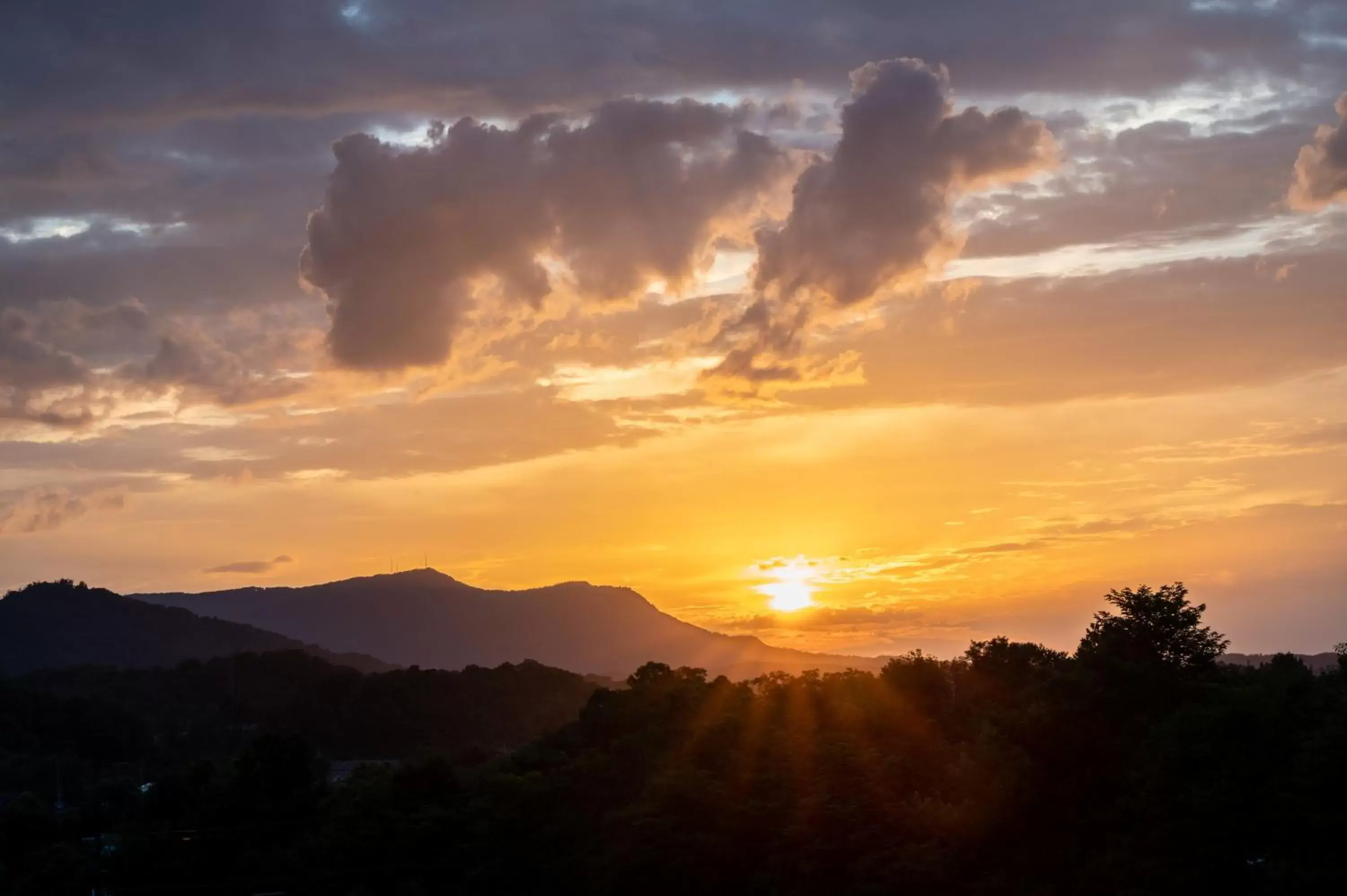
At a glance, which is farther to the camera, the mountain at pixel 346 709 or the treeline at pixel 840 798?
the mountain at pixel 346 709

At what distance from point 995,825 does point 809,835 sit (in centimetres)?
783

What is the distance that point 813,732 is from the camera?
62.8 m

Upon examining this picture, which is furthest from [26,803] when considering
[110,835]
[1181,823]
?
[1181,823]

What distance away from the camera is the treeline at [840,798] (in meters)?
44.1

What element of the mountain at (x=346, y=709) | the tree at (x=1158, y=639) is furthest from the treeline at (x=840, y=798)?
the mountain at (x=346, y=709)

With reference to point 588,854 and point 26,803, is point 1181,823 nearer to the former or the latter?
point 588,854

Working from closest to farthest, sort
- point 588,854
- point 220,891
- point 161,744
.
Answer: point 588,854, point 220,891, point 161,744

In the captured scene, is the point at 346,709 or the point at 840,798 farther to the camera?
the point at 346,709

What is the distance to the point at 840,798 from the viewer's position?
5534 cm

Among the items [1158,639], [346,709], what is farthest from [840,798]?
[346,709]

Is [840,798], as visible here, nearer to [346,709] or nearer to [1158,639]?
[1158,639]

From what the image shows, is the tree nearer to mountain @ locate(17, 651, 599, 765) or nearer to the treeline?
the treeline

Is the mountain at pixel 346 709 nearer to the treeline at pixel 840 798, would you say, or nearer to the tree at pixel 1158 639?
the treeline at pixel 840 798

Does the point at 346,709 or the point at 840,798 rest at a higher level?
the point at 346,709
